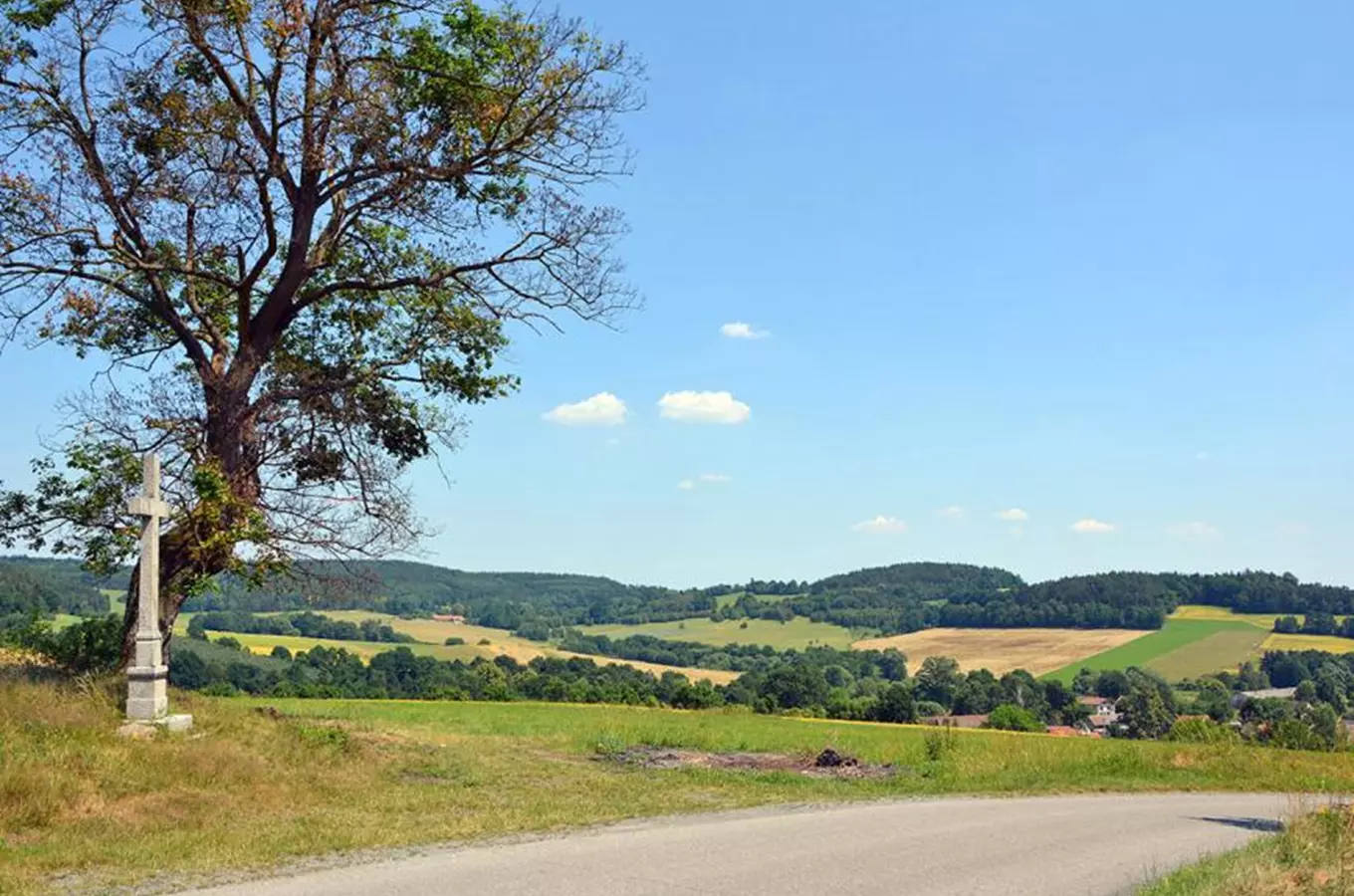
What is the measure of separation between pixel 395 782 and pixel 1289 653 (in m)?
84.8

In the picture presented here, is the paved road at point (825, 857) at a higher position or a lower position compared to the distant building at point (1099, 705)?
higher

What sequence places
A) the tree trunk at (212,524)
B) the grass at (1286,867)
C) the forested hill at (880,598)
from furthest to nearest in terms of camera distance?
1. the forested hill at (880,598)
2. the tree trunk at (212,524)
3. the grass at (1286,867)

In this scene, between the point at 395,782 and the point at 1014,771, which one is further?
the point at 1014,771

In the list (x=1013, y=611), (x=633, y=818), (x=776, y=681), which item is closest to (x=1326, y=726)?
(x=776, y=681)

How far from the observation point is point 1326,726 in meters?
43.5

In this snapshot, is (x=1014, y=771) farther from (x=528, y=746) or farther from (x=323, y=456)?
(x=323, y=456)

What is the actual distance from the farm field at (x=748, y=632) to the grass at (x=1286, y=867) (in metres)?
114

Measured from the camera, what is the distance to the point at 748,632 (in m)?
141

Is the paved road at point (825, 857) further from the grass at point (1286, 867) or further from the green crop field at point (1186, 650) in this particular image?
the green crop field at point (1186, 650)

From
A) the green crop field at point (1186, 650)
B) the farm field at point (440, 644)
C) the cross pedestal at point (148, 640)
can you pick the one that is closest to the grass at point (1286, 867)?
the cross pedestal at point (148, 640)

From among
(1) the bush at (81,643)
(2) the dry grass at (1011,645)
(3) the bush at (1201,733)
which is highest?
(1) the bush at (81,643)

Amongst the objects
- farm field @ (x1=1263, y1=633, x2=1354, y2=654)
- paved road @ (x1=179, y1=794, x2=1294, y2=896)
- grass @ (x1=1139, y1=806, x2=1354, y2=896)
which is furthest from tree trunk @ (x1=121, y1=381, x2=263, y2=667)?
farm field @ (x1=1263, y1=633, x2=1354, y2=654)

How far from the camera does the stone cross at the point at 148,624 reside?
17.2m

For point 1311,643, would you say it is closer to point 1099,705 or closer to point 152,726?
point 1099,705
